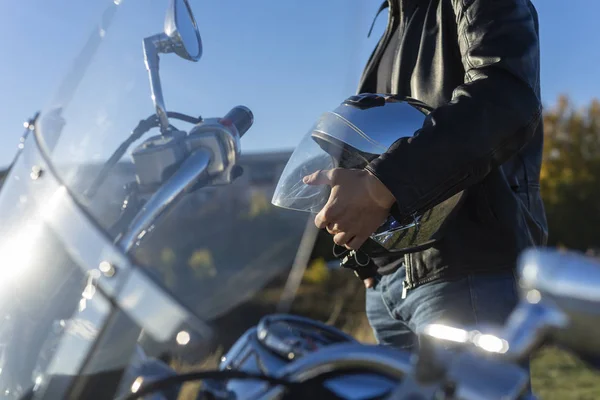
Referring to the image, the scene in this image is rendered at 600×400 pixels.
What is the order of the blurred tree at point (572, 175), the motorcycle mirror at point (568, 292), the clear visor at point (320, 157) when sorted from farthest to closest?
1. the blurred tree at point (572, 175)
2. the clear visor at point (320, 157)
3. the motorcycle mirror at point (568, 292)

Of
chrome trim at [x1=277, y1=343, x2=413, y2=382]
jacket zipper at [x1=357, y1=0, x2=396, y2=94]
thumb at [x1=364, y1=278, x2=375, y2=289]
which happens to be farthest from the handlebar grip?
thumb at [x1=364, y1=278, x2=375, y2=289]

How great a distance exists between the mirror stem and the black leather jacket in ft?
1.17

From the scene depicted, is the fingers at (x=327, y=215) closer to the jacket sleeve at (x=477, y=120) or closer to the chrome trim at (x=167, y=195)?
the jacket sleeve at (x=477, y=120)

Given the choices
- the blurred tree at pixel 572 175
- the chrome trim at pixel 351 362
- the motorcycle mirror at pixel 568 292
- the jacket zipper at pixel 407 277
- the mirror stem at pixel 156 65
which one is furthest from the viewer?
the blurred tree at pixel 572 175

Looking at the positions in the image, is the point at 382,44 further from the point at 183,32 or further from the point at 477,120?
the point at 183,32

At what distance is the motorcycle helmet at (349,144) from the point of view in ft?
3.98

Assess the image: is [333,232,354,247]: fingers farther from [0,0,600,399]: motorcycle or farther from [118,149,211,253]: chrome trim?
[118,149,211,253]: chrome trim

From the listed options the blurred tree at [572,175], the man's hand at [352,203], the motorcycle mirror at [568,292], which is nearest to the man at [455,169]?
the man's hand at [352,203]

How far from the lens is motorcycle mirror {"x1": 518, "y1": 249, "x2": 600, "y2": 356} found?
565mm

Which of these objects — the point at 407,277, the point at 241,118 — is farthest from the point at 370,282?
the point at 241,118

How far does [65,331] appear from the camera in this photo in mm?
964

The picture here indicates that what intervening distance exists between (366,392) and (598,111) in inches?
960

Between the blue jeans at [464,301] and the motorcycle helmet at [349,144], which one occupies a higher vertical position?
the motorcycle helmet at [349,144]

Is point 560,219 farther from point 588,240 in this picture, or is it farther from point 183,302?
point 183,302
